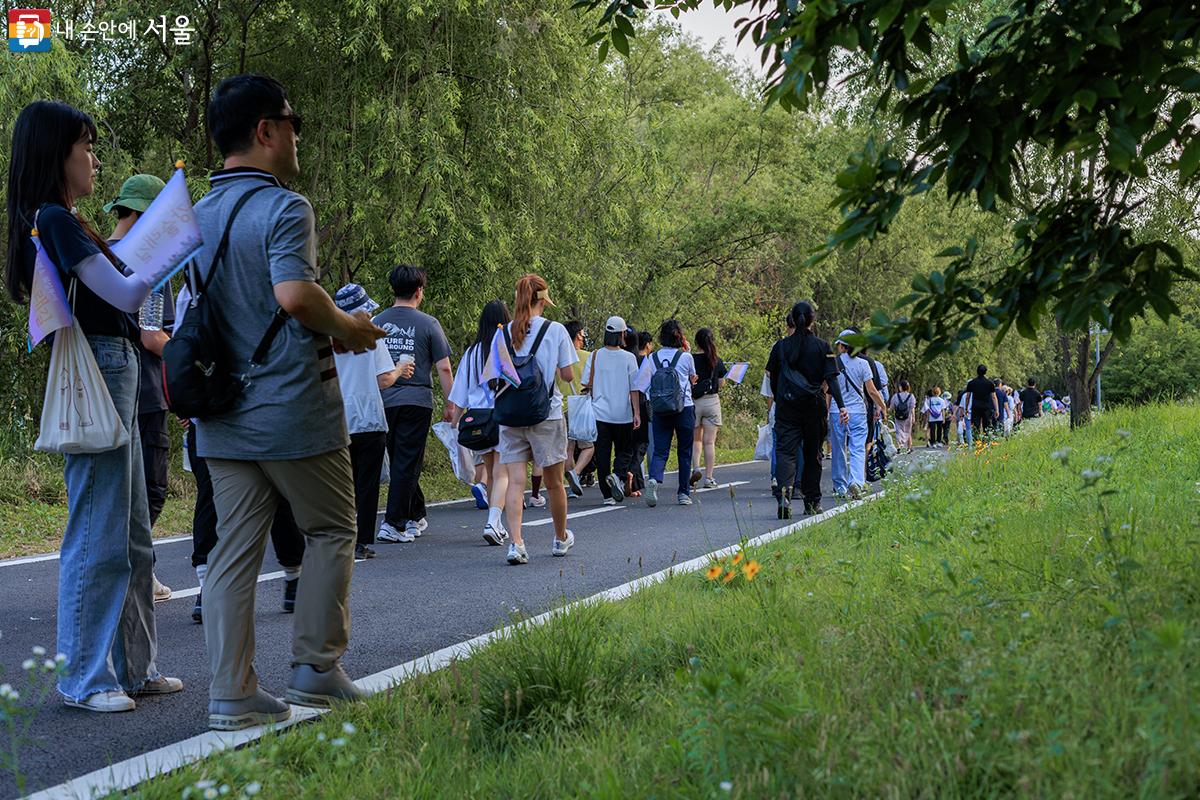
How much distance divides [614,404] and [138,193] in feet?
29.2

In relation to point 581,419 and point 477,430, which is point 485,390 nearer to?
point 477,430

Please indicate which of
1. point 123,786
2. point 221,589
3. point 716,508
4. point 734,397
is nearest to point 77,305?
point 221,589

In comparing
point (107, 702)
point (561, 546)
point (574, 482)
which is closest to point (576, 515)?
point (574, 482)

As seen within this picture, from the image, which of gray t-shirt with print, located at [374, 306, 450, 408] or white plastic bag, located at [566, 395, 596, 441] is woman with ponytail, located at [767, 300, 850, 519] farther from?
white plastic bag, located at [566, 395, 596, 441]

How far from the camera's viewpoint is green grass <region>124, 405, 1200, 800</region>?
2.59 meters

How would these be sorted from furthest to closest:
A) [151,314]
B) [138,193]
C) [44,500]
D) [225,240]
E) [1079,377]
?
[1079,377]
[44,500]
[138,193]
[151,314]
[225,240]

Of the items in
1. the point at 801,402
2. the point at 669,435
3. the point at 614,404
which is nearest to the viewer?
the point at 801,402

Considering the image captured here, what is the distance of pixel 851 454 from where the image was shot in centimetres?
1317

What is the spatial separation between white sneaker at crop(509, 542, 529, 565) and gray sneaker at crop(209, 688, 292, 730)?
14.0 feet

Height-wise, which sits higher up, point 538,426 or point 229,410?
point 229,410

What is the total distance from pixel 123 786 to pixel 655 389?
34.3ft

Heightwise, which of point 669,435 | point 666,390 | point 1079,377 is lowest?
point 669,435

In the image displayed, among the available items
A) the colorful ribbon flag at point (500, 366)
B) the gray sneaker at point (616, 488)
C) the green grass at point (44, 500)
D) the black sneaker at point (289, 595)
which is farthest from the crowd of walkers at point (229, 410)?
the gray sneaker at point (616, 488)

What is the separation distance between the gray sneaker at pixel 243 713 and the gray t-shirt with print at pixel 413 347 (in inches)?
220
